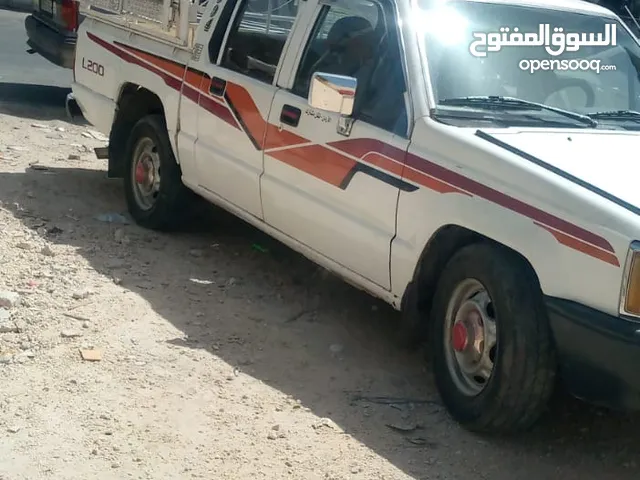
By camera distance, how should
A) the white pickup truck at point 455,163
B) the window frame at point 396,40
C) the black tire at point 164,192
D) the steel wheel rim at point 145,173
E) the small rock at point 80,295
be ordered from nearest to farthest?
the white pickup truck at point 455,163
the window frame at point 396,40
the small rock at point 80,295
the black tire at point 164,192
the steel wheel rim at point 145,173

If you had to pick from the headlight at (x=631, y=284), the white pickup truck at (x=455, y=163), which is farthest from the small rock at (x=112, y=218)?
the headlight at (x=631, y=284)

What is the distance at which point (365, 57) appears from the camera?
5293 millimetres

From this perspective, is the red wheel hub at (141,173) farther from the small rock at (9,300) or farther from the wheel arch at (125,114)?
the small rock at (9,300)

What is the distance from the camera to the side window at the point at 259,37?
5951 mm

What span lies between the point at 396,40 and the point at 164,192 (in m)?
2.45

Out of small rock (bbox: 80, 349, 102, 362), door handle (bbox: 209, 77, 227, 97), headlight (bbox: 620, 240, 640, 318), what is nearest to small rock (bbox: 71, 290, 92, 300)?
small rock (bbox: 80, 349, 102, 362)

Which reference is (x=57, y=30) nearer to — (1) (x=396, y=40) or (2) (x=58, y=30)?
(2) (x=58, y=30)

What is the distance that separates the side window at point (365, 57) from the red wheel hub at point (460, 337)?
0.92m

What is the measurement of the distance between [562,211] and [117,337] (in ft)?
7.71

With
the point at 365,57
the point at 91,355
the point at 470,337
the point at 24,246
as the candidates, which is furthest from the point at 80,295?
the point at 470,337

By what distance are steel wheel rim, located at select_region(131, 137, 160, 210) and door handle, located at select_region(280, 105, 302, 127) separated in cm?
169

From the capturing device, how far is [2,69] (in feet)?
41.7

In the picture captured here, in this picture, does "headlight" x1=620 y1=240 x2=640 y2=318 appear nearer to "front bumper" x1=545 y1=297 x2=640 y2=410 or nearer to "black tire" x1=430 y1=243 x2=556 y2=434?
"front bumper" x1=545 y1=297 x2=640 y2=410

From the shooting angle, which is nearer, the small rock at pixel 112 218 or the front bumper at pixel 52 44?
the small rock at pixel 112 218
